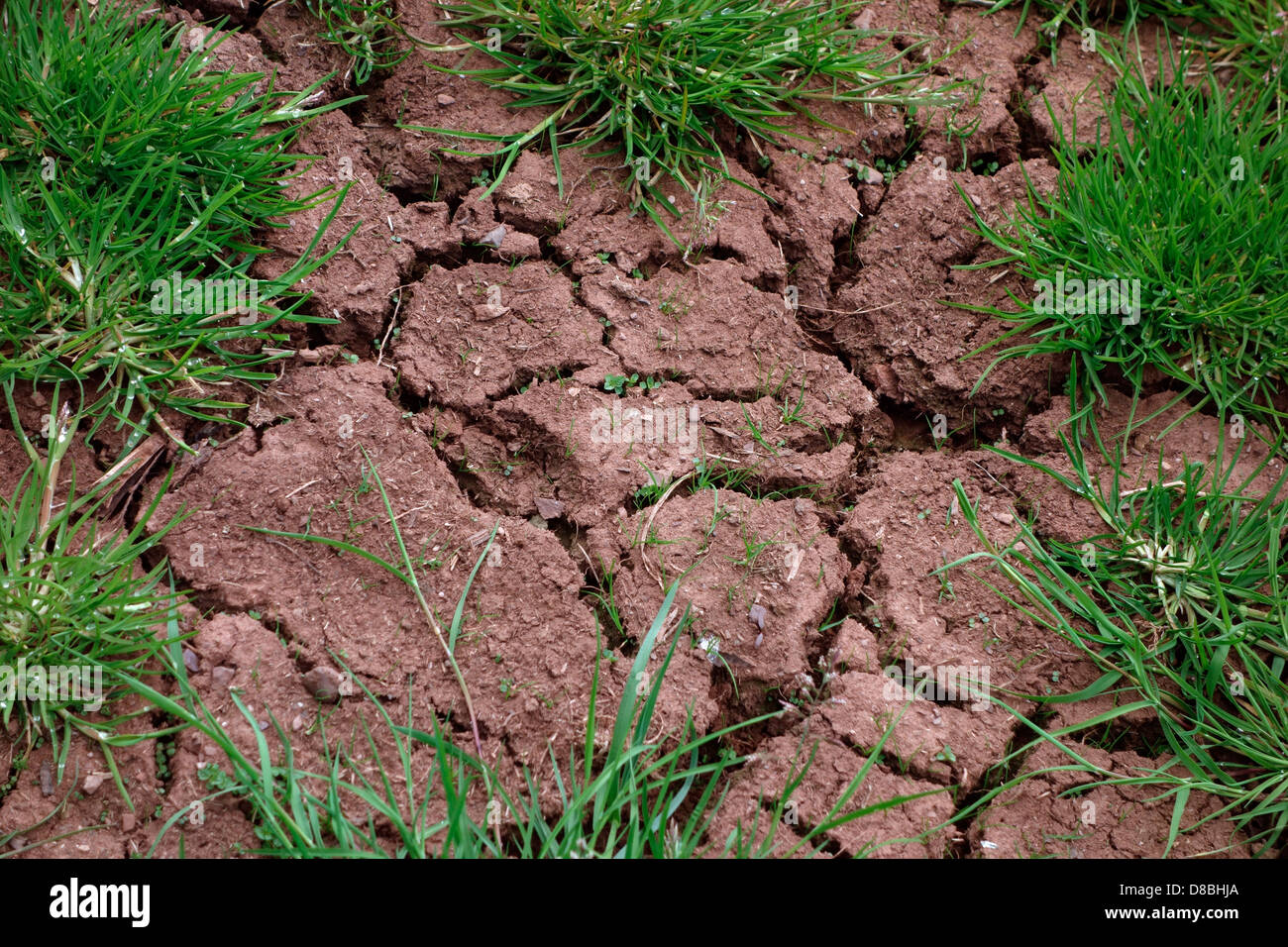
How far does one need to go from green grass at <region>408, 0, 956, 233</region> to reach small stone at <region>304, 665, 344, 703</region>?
4.36 feet

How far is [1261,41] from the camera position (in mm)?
2807

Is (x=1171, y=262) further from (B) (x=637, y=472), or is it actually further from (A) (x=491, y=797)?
(A) (x=491, y=797)

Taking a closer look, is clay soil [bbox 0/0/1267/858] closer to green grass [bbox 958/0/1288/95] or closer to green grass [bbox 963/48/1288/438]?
green grass [bbox 963/48/1288/438]

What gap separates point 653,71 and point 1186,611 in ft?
6.08

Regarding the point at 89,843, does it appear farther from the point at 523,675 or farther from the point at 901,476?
the point at 901,476

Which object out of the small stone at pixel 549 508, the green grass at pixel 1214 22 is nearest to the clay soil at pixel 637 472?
the small stone at pixel 549 508

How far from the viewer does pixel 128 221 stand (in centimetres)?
224

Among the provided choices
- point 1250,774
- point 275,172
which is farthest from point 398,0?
point 1250,774

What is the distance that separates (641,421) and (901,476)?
653mm

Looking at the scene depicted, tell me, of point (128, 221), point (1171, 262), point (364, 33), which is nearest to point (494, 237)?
point (364, 33)

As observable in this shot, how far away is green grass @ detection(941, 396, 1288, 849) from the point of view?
6.66 feet

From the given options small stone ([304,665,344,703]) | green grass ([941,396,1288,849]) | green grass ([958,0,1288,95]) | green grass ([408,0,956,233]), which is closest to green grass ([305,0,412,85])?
green grass ([408,0,956,233])

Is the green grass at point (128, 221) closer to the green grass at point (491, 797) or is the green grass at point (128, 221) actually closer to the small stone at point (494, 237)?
the small stone at point (494, 237)

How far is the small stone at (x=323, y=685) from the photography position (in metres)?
1.96
